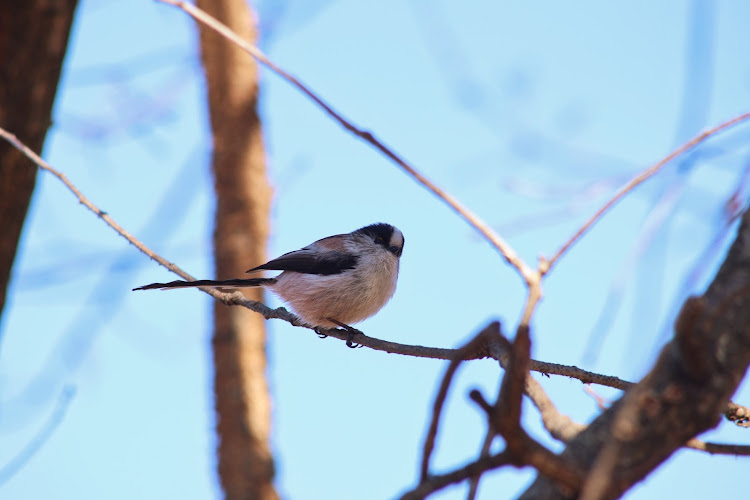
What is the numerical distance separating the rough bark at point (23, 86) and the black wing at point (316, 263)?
1892 mm

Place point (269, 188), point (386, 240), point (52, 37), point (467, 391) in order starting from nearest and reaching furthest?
1. point (467, 391)
2. point (52, 37)
3. point (386, 240)
4. point (269, 188)

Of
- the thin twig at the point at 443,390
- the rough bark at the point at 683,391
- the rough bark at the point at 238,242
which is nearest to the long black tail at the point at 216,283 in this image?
the rough bark at the point at 238,242

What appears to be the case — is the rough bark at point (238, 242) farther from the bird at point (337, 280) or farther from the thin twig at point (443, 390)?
the thin twig at point (443, 390)

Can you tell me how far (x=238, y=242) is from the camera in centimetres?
597

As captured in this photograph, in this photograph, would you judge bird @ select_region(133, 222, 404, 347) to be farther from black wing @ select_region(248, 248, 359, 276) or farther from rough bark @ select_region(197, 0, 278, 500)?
rough bark @ select_region(197, 0, 278, 500)

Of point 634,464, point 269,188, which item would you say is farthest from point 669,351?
point 269,188

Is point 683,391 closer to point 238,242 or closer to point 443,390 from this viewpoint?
point 443,390

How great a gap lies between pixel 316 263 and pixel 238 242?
158 centimetres

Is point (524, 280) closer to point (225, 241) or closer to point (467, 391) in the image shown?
point (467, 391)

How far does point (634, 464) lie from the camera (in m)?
1.15

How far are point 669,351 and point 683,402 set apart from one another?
0.08 metres

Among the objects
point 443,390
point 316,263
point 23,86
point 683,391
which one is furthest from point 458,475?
point 316,263

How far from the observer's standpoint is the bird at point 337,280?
4.30 meters

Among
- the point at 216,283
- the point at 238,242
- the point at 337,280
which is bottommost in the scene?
the point at 216,283
